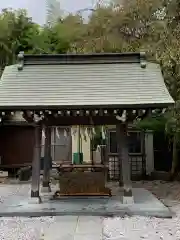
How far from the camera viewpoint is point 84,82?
936cm

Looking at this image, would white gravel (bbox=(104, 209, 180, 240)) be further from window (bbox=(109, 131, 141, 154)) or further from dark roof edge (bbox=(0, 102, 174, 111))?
window (bbox=(109, 131, 141, 154))

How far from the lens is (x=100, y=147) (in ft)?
58.6

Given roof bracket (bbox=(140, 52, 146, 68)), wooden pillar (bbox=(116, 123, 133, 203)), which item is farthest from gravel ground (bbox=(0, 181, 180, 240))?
roof bracket (bbox=(140, 52, 146, 68))

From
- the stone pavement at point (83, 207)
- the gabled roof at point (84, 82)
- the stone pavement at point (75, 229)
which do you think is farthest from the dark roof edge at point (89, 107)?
the stone pavement at point (75, 229)

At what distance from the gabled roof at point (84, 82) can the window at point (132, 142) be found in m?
5.73

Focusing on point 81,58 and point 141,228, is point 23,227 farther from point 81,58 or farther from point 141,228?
point 81,58

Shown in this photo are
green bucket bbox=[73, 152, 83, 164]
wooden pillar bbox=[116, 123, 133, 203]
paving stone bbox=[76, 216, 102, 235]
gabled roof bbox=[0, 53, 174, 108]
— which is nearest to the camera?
paving stone bbox=[76, 216, 102, 235]

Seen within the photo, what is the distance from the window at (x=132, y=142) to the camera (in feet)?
50.3

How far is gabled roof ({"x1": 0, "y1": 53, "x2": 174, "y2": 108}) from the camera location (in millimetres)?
8297

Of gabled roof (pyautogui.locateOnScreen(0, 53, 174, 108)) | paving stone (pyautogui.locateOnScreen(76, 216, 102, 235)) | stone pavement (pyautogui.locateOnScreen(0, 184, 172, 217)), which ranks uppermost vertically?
gabled roof (pyautogui.locateOnScreen(0, 53, 174, 108))

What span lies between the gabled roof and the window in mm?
5731

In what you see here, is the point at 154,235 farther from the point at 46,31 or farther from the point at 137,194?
the point at 46,31

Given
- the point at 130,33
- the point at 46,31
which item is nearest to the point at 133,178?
the point at 130,33

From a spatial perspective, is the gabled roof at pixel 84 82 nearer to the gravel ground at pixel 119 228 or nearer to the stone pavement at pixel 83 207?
the stone pavement at pixel 83 207
